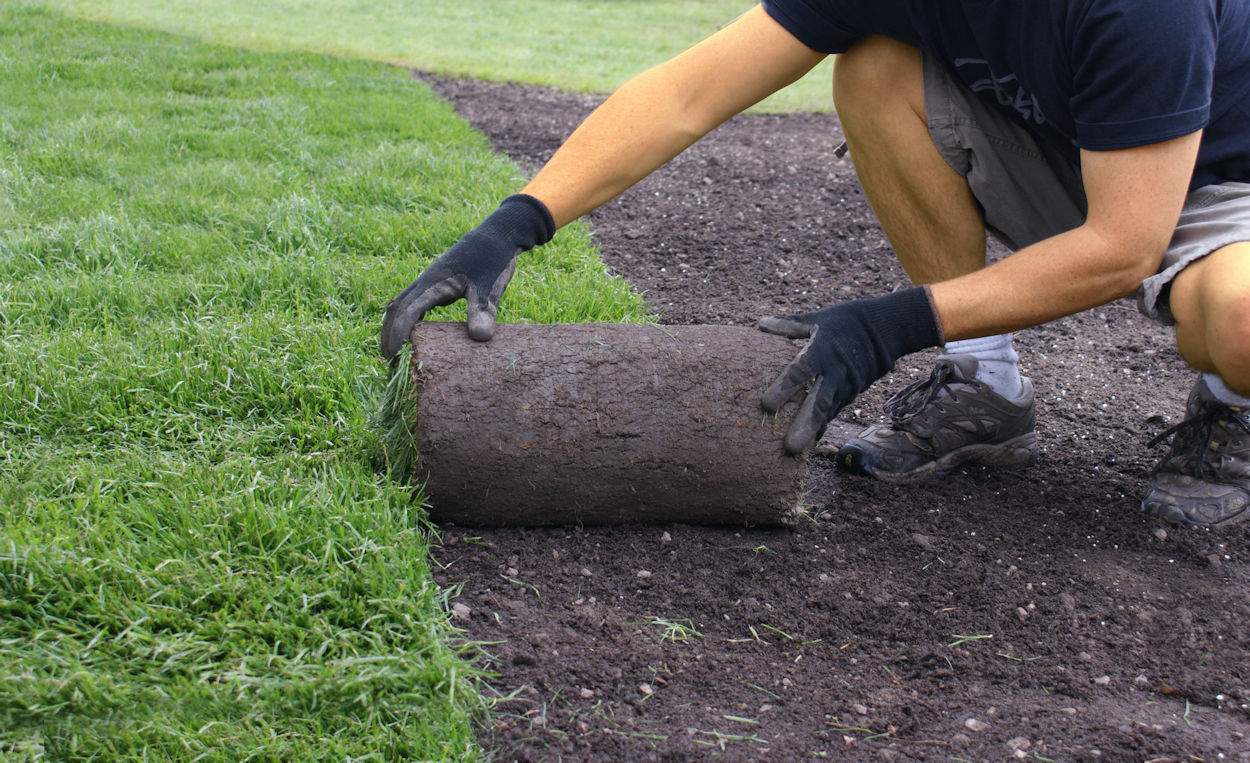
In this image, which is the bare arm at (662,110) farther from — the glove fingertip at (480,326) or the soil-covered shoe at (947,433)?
the soil-covered shoe at (947,433)

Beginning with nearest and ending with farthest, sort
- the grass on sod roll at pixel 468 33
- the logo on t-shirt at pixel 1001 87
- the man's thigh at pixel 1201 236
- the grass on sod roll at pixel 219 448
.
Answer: the grass on sod roll at pixel 219 448, the man's thigh at pixel 1201 236, the logo on t-shirt at pixel 1001 87, the grass on sod roll at pixel 468 33

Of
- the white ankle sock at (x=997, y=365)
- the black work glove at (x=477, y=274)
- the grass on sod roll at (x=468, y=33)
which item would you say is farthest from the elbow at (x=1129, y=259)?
the grass on sod roll at (x=468, y=33)

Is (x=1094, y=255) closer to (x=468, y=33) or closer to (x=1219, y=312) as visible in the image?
(x=1219, y=312)

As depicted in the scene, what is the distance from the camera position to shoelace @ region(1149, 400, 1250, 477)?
2.59 m

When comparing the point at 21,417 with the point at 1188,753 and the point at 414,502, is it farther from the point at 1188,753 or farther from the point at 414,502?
the point at 1188,753

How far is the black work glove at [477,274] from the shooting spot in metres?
2.23

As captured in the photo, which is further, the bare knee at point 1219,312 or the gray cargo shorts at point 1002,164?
the gray cargo shorts at point 1002,164

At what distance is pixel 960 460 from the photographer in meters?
2.79

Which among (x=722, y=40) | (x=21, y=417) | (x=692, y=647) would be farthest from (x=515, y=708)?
(x=722, y=40)

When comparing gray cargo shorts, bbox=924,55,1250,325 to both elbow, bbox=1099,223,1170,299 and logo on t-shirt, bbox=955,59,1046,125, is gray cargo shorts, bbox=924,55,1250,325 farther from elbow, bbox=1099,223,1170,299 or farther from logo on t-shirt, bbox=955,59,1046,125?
elbow, bbox=1099,223,1170,299

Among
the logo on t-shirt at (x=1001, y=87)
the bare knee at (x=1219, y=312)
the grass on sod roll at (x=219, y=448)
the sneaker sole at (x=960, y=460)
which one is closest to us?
the grass on sod roll at (x=219, y=448)

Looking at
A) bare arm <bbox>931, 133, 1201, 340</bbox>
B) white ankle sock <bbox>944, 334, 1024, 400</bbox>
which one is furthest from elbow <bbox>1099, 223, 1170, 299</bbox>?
white ankle sock <bbox>944, 334, 1024, 400</bbox>

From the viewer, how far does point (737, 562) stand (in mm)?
2303

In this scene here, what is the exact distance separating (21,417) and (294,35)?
7.53m
